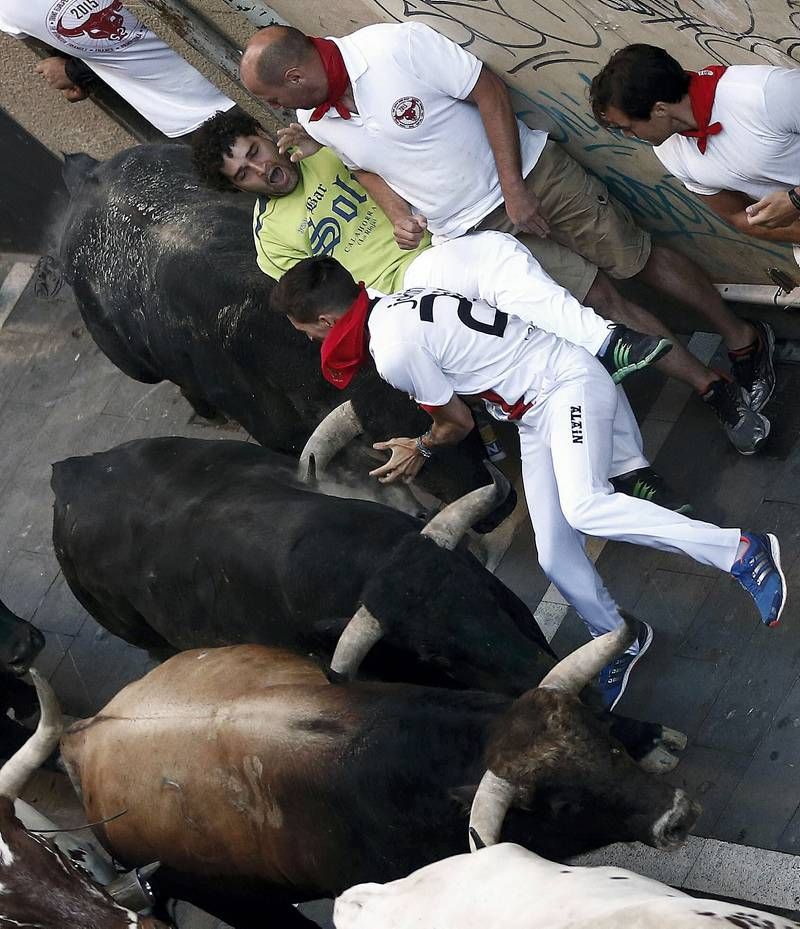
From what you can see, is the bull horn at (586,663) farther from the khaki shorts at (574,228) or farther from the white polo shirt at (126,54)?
the white polo shirt at (126,54)

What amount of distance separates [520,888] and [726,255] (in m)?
4.07

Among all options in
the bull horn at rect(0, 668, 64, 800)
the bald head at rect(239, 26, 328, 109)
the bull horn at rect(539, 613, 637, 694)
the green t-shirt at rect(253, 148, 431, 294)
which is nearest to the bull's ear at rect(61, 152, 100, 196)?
the green t-shirt at rect(253, 148, 431, 294)

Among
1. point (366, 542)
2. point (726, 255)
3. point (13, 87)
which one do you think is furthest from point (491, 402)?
point (13, 87)

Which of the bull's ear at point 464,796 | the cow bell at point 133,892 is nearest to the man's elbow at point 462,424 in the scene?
the bull's ear at point 464,796

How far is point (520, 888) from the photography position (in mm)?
3703

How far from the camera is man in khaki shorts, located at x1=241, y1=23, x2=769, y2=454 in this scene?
20.1ft

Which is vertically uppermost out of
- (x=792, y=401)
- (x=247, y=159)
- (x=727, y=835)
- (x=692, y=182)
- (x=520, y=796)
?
(x=247, y=159)

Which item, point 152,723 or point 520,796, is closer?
point 520,796

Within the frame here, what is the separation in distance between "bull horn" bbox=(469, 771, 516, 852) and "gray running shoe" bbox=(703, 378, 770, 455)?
254cm

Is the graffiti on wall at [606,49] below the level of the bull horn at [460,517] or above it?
above

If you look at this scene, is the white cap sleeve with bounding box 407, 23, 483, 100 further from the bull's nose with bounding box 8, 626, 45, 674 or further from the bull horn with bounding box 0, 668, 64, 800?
the bull's nose with bounding box 8, 626, 45, 674

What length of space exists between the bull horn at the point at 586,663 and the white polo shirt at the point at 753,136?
195 cm

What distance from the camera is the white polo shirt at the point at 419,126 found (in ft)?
20.1

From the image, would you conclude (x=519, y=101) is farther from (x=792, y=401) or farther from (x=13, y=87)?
(x=13, y=87)
